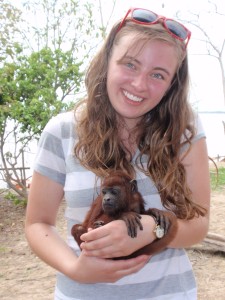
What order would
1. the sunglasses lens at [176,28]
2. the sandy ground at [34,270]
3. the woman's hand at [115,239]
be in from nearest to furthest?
the woman's hand at [115,239]
the sunglasses lens at [176,28]
the sandy ground at [34,270]

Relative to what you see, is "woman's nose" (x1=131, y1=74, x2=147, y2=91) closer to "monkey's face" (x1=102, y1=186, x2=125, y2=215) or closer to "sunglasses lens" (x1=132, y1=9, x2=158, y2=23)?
"sunglasses lens" (x1=132, y1=9, x2=158, y2=23)

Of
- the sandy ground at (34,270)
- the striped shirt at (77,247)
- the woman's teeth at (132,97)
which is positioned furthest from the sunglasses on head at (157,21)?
the sandy ground at (34,270)

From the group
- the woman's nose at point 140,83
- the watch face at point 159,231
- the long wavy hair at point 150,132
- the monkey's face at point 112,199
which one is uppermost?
the woman's nose at point 140,83

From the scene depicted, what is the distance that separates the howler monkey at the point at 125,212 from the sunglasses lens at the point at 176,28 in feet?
1.98

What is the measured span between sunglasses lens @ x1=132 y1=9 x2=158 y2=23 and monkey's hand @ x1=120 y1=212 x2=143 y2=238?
30.7 inches

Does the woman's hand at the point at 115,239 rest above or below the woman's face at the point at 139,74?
below

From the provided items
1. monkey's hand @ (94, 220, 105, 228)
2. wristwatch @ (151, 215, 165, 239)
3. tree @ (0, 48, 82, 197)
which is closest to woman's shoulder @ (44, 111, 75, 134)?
monkey's hand @ (94, 220, 105, 228)

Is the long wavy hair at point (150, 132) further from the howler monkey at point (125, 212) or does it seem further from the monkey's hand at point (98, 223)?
the monkey's hand at point (98, 223)

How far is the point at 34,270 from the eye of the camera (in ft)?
15.0

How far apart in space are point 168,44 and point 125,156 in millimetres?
489

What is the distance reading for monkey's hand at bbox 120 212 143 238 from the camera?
151 cm

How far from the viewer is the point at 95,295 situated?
5.72 feet

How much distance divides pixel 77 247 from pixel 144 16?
0.98m

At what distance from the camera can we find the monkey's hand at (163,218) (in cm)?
159
